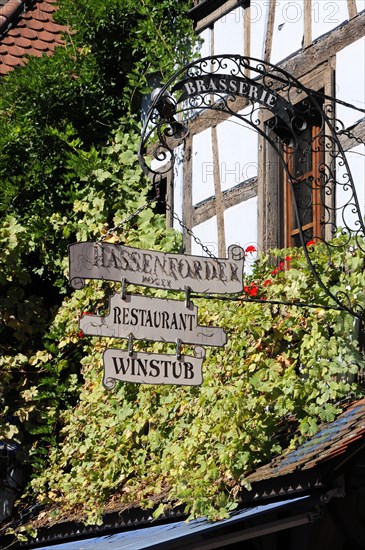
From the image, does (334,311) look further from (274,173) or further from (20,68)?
(20,68)

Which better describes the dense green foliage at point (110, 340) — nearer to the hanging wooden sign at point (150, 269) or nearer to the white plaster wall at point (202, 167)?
the white plaster wall at point (202, 167)

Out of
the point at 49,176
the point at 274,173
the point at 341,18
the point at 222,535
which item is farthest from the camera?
the point at 49,176

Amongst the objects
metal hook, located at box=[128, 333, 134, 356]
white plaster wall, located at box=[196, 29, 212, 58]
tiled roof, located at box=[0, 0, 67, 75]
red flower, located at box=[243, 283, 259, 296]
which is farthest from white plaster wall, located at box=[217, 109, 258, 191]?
tiled roof, located at box=[0, 0, 67, 75]

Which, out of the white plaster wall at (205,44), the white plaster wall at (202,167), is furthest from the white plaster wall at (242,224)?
the white plaster wall at (205,44)

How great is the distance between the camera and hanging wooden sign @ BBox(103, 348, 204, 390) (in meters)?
7.23

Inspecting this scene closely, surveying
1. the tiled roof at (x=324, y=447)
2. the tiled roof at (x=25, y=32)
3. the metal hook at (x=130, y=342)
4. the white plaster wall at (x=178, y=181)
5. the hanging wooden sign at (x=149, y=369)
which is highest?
the tiled roof at (x=25, y=32)

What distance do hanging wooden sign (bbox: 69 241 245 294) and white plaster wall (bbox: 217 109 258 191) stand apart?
2.73 meters

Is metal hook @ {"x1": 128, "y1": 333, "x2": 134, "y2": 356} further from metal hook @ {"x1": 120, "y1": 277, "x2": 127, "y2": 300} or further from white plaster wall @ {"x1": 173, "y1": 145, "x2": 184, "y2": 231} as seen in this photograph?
white plaster wall @ {"x1": 173, "y1": 145, "x2": 184, "y2": 231}

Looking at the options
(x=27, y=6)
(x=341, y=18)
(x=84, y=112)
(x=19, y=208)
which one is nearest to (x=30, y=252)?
(x=19, y=208)

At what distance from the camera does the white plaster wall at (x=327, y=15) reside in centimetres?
930

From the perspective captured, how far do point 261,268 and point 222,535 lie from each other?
213 cm

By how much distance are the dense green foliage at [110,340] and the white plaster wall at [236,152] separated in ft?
2.39

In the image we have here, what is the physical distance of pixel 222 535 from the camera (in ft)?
26.7

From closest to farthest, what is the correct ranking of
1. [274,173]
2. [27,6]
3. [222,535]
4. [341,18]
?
[222,535]
[341,18]
[274,173]
[27,6]
